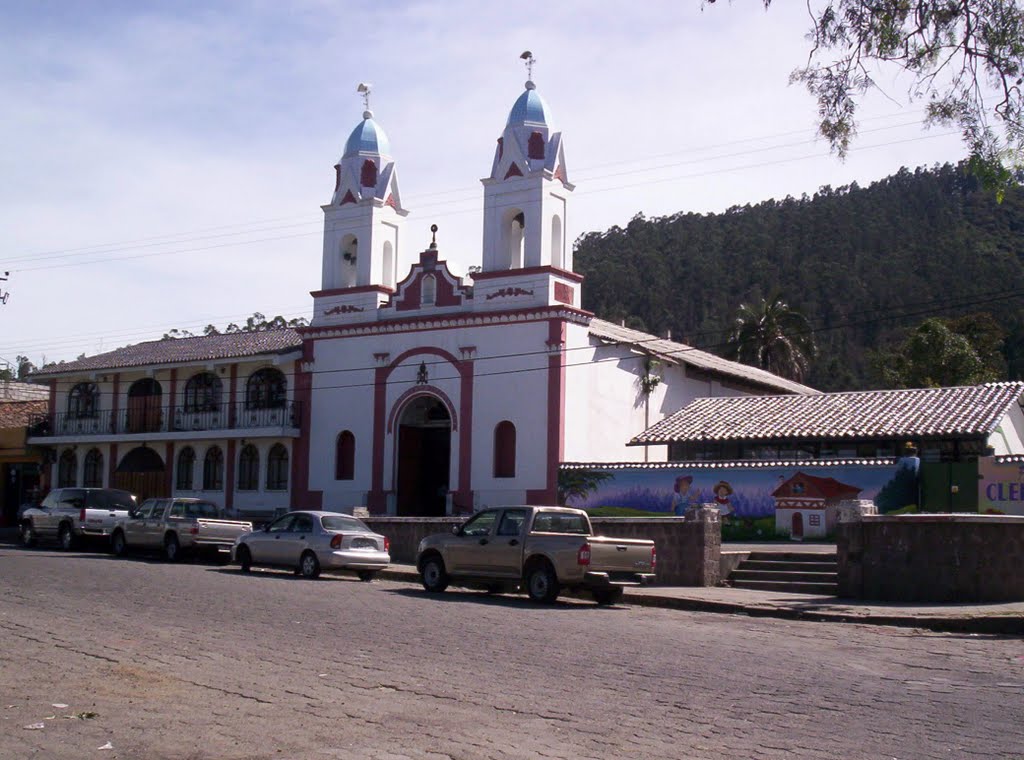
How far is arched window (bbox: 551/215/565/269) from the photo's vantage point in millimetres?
35375

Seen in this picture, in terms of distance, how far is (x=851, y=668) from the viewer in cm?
1223

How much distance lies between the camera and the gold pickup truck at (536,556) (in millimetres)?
18719

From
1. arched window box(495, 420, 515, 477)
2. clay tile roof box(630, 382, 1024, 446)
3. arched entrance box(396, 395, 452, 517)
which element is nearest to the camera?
clay tile roof box(630, 382, 1024, 446)

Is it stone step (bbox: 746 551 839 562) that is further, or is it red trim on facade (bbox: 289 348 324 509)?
red trim on facade (bbox: 289 348 324 509)

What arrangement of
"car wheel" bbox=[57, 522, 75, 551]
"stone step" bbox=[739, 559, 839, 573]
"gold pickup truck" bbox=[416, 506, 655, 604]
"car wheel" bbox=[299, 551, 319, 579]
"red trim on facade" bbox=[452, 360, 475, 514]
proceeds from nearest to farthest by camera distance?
"gold pickup truck" bbox=[416, 506, 655, 604], "stone step" bbox=[739, 559, 839, 573], "car wheel" bbox=[299, 551, 319, 579], "car wheel" bbox=[57, 522, 75, 551], "red trim on facade" bbox=[452, 360, 475, 514]

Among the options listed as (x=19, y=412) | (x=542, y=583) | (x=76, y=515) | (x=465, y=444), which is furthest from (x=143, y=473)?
(x=542, y=583)

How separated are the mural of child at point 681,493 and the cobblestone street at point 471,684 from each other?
1356 cm

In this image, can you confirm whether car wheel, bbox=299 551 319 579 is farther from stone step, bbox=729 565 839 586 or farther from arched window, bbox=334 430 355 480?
arched window, bbox=334 430 355 480

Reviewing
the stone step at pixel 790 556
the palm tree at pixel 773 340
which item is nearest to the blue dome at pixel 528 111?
the stone step at pixel 790 556

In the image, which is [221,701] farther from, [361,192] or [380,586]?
[361,192]

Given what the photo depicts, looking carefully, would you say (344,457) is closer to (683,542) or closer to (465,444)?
(465,444)

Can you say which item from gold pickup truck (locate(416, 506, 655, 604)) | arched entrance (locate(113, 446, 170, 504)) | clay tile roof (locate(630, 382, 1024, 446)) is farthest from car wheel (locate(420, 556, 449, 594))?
arched entrance (locate(113, 446, 170, 504))

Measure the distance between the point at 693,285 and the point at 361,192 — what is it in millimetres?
45411

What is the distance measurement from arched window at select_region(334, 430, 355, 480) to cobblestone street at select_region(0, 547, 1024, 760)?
20.9 m
